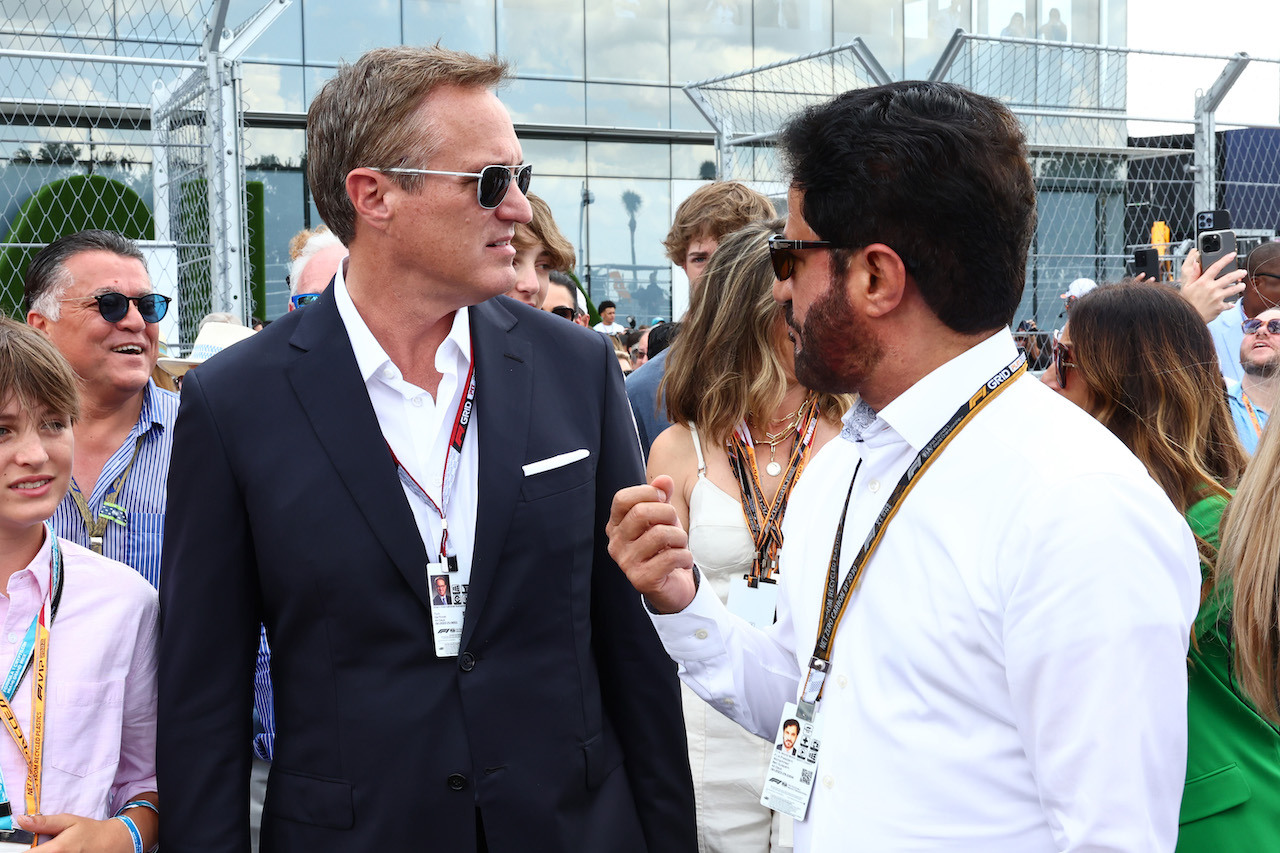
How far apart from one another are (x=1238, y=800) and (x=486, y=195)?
1684 millimetres

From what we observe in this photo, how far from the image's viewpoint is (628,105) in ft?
60.1

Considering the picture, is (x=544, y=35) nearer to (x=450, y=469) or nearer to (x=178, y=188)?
(x=178, y=188)

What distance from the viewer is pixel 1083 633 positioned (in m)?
1.26

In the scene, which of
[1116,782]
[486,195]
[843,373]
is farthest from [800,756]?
[486,195]

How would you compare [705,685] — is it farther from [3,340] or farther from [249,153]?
[249,153]

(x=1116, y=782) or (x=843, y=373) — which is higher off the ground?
(x=843, y=373)

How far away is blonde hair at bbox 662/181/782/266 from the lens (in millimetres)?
4320

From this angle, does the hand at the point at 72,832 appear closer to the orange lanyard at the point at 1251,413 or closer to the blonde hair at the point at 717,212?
the blonde hair at the point at 717,212

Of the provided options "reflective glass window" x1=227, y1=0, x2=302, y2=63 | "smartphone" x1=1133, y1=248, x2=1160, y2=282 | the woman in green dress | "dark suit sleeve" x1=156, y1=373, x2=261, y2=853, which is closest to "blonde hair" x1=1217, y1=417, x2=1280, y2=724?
the woman in green dress

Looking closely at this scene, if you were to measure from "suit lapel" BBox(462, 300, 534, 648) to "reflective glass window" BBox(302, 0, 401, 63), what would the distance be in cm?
1554

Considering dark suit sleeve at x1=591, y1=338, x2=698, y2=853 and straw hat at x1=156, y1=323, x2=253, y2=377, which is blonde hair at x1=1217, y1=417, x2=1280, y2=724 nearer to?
dark suit sleeve at x1=591, y1=338, x2=698, y2=853

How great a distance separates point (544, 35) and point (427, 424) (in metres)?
17.0

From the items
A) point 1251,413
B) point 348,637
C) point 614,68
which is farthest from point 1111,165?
point 614,68

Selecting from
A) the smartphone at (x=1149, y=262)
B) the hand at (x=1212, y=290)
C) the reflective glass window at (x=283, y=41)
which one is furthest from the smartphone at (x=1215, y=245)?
the reflective glass window at (x=283, y=41)
